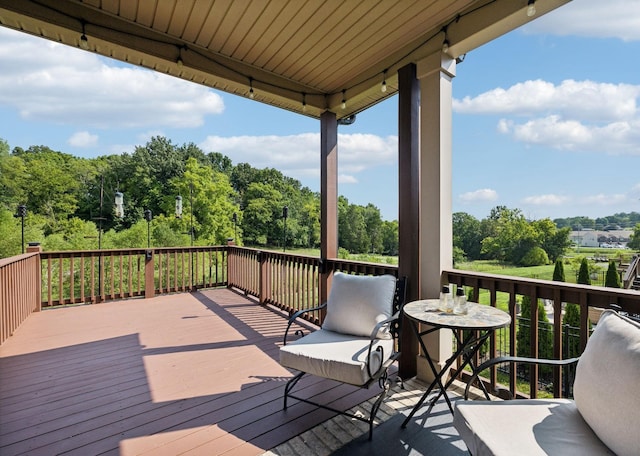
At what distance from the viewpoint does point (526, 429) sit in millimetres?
1319

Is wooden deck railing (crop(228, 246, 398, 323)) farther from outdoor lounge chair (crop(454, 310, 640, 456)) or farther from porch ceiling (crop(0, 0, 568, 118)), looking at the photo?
porch ceiling (crop(0, 0, 568, 118))

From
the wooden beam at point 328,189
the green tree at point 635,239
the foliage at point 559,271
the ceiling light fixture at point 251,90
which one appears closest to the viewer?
the green tree at point 635,239

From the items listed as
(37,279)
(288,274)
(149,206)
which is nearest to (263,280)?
(288,274)

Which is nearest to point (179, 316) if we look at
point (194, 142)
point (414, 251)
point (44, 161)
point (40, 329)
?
point (40, 329)

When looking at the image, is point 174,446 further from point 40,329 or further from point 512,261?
point 512,261

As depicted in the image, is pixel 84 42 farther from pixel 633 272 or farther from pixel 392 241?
pixel 633 272

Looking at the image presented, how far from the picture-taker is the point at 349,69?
11.0ft

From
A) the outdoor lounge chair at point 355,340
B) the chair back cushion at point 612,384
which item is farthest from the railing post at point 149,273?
the chair back cushion at point 612,384

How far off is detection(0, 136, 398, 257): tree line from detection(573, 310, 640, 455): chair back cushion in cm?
835

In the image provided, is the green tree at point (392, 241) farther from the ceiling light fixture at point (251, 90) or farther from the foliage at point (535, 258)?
the ceiling light fixture at point (251, 90)

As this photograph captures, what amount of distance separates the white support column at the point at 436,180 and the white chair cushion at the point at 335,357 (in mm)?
636

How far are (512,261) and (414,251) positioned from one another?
179 centimetres

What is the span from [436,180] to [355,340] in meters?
1.49

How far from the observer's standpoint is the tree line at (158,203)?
13055mm
